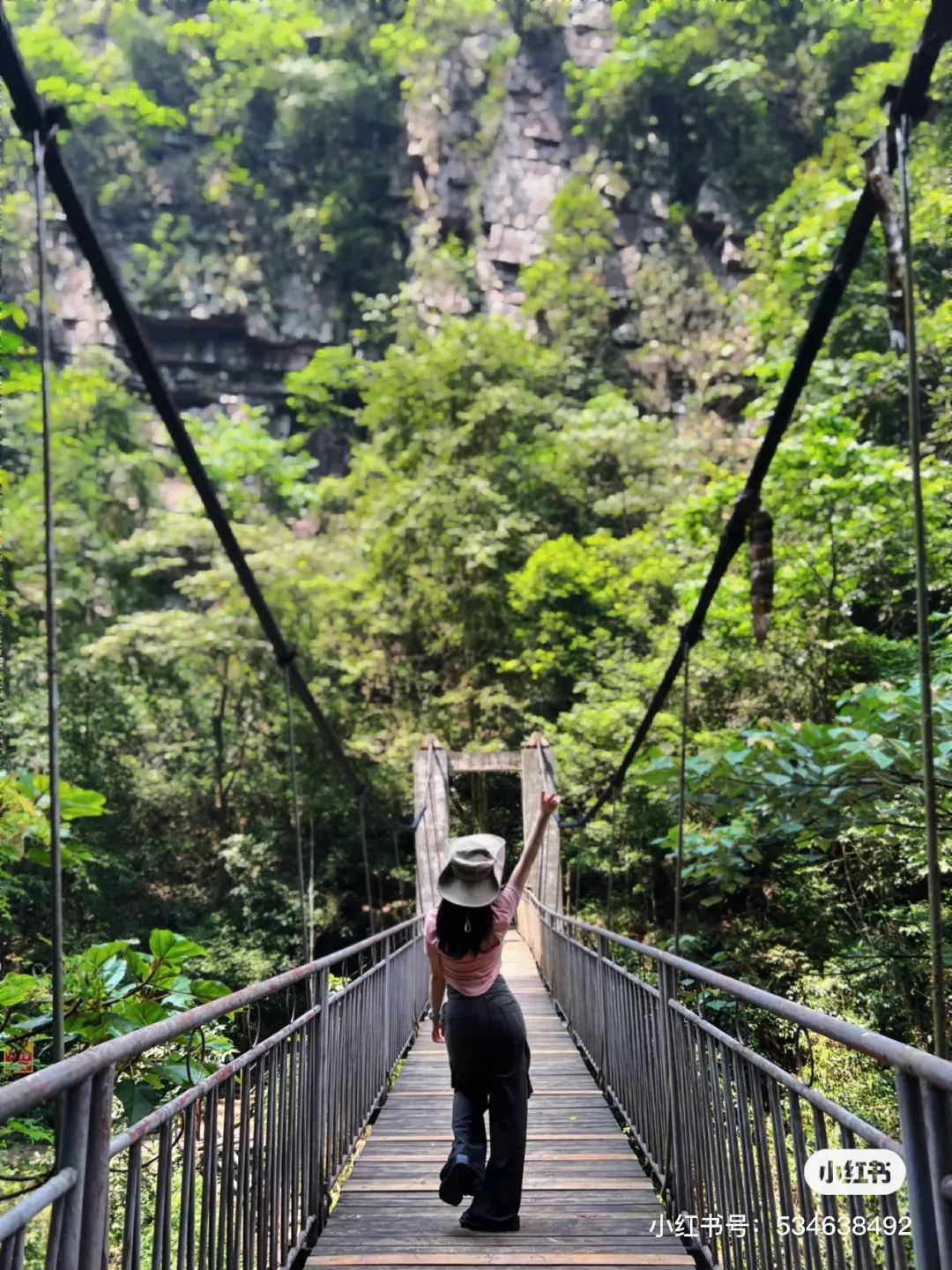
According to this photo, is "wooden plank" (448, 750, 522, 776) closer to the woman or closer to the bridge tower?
the bridge tower

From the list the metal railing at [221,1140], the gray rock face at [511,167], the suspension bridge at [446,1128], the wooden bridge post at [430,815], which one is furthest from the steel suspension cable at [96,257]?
the gray rock face at [511,167]

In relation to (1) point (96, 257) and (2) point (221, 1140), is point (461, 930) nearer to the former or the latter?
(2) point (221, 1140)

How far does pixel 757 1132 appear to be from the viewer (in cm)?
154

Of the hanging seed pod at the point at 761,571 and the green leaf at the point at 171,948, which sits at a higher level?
the hanging seed pod at the point at 761,571

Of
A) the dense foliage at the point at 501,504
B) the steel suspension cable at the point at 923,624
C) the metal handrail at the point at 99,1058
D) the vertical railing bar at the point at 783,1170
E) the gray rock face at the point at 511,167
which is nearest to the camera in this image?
the metal handrail at the point at 99,1058

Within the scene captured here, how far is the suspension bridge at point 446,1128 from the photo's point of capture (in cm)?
95

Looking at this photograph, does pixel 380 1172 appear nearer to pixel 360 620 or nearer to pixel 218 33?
pixel 360 620

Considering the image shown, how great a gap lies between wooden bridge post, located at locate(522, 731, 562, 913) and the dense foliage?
0.99 m

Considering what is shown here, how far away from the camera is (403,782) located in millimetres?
12992

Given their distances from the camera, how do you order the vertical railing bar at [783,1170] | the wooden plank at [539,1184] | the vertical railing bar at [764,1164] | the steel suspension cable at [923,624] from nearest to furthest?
the vertical railing bar at [783,1170], the vertical railing bar at [764,1164], the steel suspension cable at [923,624], the wooden plank at [539,1184]

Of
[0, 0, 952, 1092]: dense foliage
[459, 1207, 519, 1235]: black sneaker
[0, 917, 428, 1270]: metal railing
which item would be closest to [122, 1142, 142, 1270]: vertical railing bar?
[0, 917, 428, 1270]: metal railing
